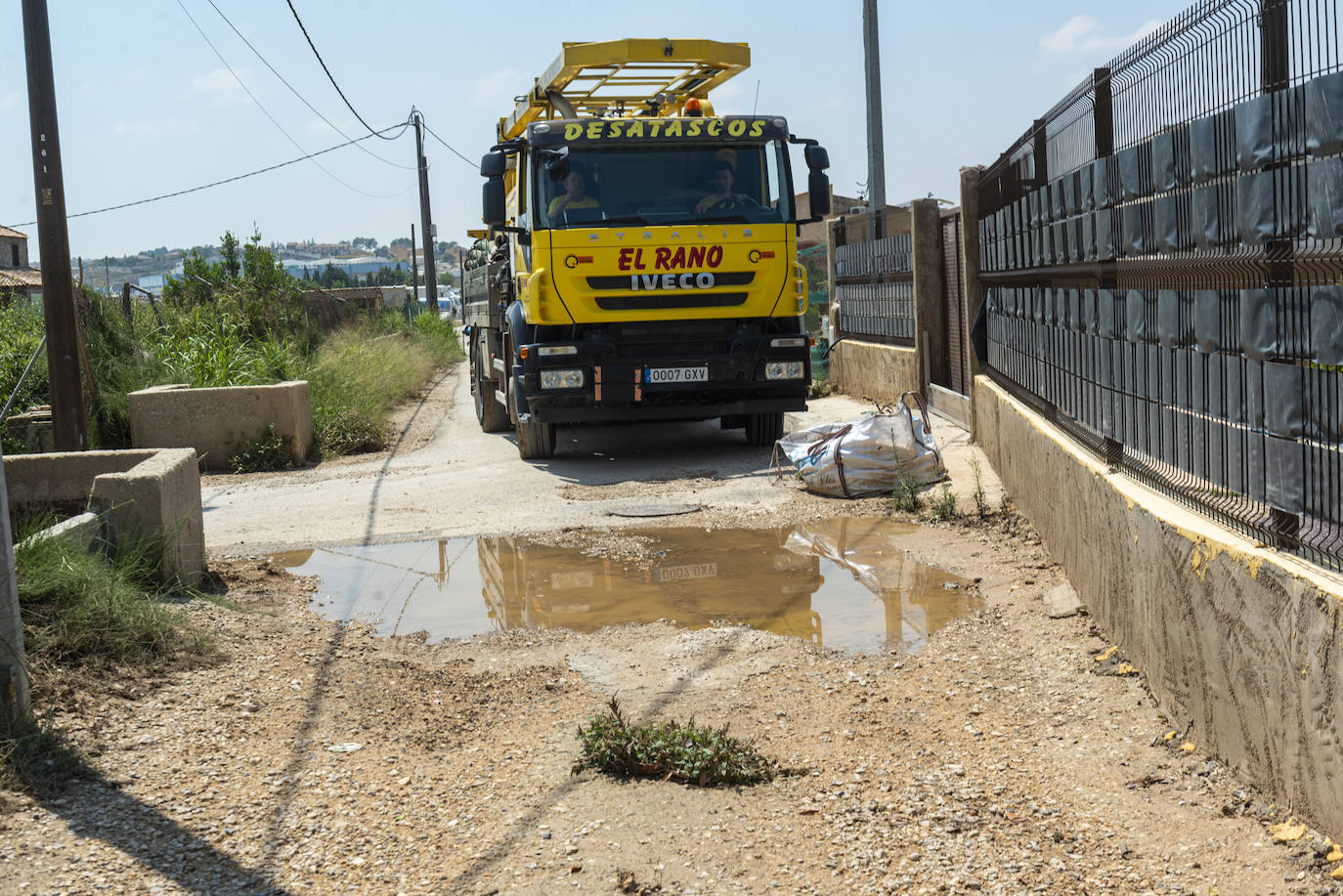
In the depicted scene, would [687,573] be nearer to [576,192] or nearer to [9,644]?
[9,644]

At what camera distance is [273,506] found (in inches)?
370

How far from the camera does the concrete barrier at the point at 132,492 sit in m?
5.97

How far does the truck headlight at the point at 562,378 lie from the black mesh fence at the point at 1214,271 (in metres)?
5.10

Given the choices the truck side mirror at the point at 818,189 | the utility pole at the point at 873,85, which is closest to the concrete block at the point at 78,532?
the truck side mirror at the point at 818,189

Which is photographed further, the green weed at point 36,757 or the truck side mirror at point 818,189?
the truck side mirror at point 818,189

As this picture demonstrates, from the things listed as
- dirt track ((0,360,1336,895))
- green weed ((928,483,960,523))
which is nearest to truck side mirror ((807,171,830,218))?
green weed ((928,483,960,523))

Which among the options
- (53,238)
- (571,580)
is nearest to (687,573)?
(571,580)

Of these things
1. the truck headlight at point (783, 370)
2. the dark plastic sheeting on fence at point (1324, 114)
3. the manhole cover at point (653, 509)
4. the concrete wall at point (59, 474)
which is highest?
the dark plastic sheeting on fence at point (1324, 114)

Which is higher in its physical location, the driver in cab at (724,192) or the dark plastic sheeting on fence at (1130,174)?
the driver in cab at (724,192)

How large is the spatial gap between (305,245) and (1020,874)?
167 metres

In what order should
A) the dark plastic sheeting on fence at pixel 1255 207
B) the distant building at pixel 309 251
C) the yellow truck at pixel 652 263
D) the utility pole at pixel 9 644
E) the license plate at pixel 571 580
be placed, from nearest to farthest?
the dark plastic sheeting on fence at pixel 1255 207 < the utility pole at pixel 9 644 < the license plate at pixel 571 580 < the yellow truck at pixel 652 263 < the distant building at pixel 309 251

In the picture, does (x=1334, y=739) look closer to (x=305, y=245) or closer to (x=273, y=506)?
(x=273, y=506)

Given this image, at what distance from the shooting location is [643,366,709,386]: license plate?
10469mm

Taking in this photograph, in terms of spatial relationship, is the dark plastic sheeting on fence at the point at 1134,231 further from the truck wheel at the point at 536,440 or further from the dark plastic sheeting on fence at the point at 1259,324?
the truck wheel at the point at 536,440
